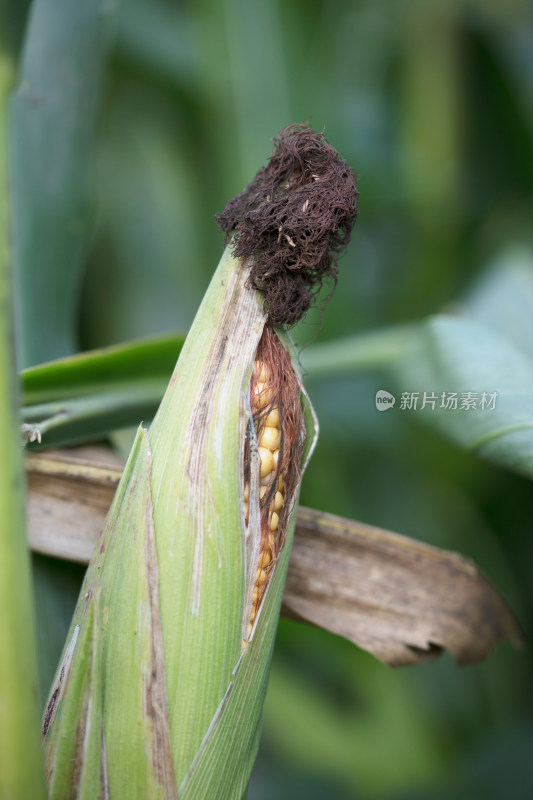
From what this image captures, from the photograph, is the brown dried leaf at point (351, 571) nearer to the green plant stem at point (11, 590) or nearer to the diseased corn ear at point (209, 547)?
the diseased corn ear at point (209, 547)

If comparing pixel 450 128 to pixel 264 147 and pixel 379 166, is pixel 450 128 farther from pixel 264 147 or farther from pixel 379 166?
pixel 264 147

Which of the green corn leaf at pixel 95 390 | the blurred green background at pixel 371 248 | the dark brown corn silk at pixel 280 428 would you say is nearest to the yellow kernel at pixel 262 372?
the dark brown corn silk at pixel 280 428

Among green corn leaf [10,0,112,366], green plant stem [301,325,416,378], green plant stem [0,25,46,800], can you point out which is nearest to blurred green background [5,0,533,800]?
green plant stem [301,325,416,378]

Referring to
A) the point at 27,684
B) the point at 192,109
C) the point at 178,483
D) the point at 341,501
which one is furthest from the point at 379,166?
the point at 27,684

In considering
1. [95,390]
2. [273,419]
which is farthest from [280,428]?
[95,390]

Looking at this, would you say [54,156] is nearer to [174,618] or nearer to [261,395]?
[261,395]
